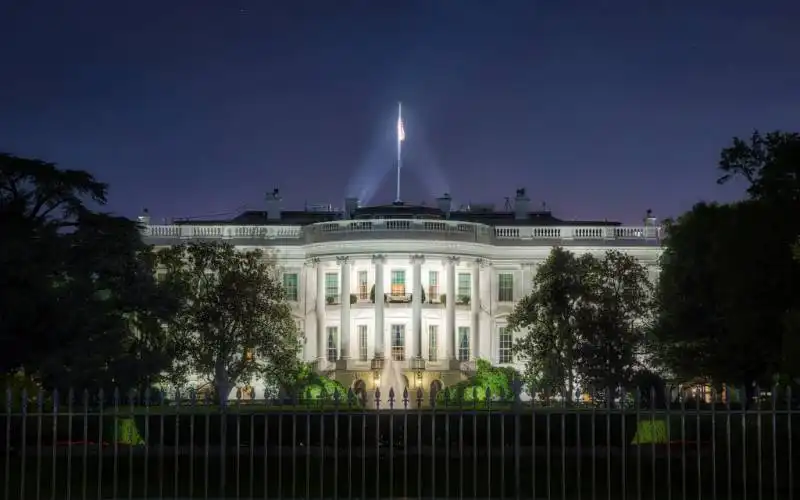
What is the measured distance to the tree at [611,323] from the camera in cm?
6431

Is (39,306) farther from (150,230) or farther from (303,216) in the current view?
(303,216)

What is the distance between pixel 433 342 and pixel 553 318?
17.1m

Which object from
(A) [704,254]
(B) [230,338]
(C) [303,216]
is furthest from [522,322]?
(C) [303,216]

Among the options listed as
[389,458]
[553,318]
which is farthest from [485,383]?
[389,458]

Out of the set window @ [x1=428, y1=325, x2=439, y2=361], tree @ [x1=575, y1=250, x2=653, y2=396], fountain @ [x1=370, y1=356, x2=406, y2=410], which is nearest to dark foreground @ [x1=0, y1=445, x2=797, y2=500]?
tree @ [x1=575, y1=250, x2=653, y2=396]

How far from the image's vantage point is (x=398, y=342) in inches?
3319

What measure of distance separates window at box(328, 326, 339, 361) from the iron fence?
42.5 m

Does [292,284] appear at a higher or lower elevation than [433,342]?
higher

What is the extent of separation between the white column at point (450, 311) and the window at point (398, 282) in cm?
238

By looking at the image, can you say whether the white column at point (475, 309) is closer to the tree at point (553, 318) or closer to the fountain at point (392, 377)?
the fountain at point (392, 377)

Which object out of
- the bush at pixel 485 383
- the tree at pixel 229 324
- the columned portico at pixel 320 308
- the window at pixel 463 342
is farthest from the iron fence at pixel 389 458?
the columned portico at pixel 320 308

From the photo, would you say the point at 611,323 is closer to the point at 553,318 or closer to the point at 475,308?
the point at 553,318

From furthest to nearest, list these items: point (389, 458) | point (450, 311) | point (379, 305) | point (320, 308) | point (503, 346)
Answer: point (503, 346) → point (320, 308) → point (450, 311) → point (379, 305) → point (389, 458)

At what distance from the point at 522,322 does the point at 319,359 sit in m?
17.8
